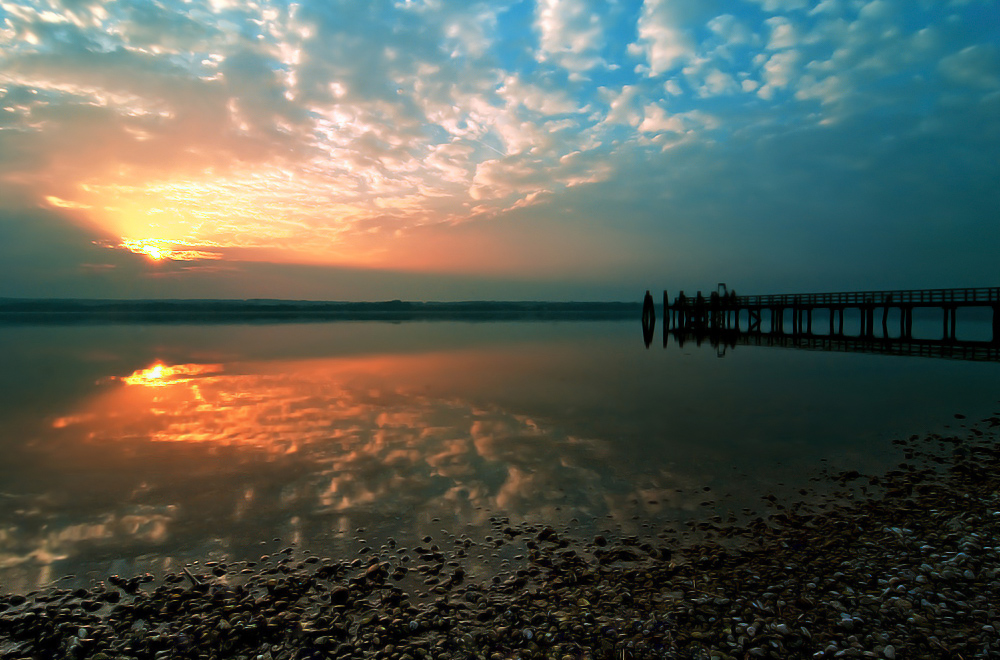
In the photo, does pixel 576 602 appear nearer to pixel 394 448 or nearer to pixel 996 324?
pixel 394 448

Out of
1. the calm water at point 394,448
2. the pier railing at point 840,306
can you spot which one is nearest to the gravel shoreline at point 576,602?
the calm water at point 394,448

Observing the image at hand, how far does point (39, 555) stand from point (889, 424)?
22.5 meters

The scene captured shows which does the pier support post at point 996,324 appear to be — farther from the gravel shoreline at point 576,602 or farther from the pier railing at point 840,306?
the gravel shoreline at point 576,602

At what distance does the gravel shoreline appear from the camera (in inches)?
217

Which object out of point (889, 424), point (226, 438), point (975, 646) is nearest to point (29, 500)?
point (226, 438)

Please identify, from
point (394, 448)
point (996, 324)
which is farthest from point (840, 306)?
point (394, 448)

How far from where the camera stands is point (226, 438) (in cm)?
1502

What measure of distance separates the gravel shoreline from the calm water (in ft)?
2.93

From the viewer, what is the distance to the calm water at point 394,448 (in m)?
8.96

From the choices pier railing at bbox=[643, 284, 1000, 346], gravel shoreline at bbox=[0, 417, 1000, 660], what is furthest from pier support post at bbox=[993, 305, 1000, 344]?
A: gravel shoreline at bbox=[0, 417, 1000, 660]

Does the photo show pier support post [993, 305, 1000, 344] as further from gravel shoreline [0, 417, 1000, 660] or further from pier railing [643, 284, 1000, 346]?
gravel shoreline [0, 417, 1000, 660]

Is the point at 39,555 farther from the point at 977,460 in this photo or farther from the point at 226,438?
the point at 977,460

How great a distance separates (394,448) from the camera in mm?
14000

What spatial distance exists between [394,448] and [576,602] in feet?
28.0
